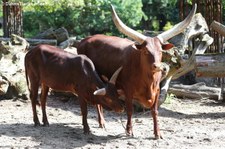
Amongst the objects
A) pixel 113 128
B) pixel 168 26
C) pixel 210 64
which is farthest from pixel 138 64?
pixel 168 26

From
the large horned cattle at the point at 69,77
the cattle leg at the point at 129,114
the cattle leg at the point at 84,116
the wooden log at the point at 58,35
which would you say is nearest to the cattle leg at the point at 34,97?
the large horned cattle at the point at 69,77

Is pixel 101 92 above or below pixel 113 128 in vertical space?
above

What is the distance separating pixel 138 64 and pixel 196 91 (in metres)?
3.97

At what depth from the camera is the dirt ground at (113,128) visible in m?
6.59

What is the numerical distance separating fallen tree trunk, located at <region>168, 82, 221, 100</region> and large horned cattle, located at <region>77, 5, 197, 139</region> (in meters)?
3.25

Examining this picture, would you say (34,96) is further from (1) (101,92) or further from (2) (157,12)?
(2) (157,12)

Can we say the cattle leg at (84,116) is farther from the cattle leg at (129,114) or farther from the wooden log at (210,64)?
the wooden log at (210,64)

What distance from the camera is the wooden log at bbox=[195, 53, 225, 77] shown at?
8562 millimetres

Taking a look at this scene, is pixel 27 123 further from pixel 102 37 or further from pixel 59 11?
pixel 59 11

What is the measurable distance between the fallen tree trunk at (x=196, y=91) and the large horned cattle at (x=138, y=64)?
10.7 feet

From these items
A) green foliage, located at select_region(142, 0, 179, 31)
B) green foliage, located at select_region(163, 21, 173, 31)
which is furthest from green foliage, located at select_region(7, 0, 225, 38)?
green foliage, located at select_region(142, 0, 179, 31)

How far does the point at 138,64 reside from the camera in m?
6.84

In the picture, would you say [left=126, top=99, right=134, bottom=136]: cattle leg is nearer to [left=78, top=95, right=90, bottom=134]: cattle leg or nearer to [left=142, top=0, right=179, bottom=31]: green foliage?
[left=78, top=95, right=90, bottom=134]: cattle leg

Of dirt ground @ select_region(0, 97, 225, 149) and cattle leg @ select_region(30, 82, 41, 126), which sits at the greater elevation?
cattle leg @ select_region(30, 82, 41, 126)
